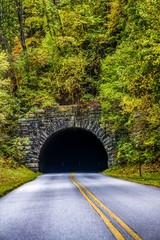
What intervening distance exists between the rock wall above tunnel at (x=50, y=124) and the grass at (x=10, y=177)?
210cm

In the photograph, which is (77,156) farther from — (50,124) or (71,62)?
(50,124)

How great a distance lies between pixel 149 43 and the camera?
17438mm

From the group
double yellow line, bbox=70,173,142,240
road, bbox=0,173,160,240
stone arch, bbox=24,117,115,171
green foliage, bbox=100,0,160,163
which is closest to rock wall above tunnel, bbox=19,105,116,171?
stone arch, bbox=24,117,115,171

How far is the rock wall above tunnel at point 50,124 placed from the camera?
109 ft

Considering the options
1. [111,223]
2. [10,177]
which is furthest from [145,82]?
[111,223]

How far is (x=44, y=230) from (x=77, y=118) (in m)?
27.3

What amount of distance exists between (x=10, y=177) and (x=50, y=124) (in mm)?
11843

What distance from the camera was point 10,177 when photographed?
2238 cm

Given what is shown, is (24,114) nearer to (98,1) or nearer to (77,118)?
(77,118)

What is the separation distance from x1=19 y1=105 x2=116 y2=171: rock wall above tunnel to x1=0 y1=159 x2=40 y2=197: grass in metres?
2.10

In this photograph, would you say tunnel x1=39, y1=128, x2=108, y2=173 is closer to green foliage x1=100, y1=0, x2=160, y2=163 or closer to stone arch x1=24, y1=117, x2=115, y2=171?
stone arch x1=24, y1=117, x2=115, y2=171

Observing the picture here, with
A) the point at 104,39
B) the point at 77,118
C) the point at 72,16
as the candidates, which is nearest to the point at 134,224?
the point at 77,118

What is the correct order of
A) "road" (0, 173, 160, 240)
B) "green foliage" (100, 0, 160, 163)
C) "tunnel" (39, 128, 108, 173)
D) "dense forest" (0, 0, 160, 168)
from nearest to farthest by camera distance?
1. "road" (0, 173, 160, 240)
2. "green foliage" (100, 0, 160, 163)
3. "dense forest" (0, 0, 160, 168)
4. "tunnel" (39, 128, 108, 173)

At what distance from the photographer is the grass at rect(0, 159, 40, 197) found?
1650cm
